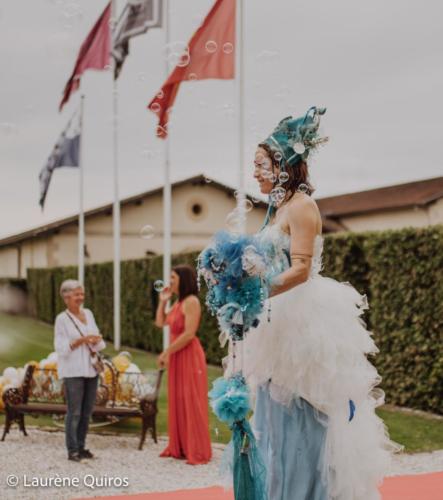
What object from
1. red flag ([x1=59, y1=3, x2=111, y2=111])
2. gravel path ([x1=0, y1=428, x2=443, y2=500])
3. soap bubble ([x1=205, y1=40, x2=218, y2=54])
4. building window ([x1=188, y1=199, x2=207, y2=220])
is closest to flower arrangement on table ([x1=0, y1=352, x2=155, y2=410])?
gravel path ([x1=0, y1=428, x2=443, y2=500])

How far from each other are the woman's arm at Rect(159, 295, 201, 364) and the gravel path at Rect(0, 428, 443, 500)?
98 centimetres

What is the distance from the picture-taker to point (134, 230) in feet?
99.1

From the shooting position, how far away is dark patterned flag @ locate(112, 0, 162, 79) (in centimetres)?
1212

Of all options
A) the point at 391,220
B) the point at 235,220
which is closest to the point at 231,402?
the point at 235,220

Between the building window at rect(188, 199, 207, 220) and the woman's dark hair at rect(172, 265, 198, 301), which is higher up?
the building window at rect(188, 199, 207, 220)

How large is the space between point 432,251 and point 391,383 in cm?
183

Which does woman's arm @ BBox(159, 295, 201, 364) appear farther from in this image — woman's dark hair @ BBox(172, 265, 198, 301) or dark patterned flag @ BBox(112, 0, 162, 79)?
dark patterned flag @ BBox(112, 0, 162, 79)

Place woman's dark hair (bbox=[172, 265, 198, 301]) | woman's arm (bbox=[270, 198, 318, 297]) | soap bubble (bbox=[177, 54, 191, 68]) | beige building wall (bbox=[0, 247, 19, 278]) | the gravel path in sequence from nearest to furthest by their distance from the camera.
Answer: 1. woman's arm (bbox=[270, 198, 318, 297])
2. the gravel path
3. woman's dark hair (bbox=[172, 265, 198, 301])
4. soap bubble (bbox=[177, 54, 191, 68])
5. beige building wall (bbox=[0, 247, 19, 278])

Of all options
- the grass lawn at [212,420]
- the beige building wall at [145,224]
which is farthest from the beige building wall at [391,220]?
the grass lawn at [212,420]

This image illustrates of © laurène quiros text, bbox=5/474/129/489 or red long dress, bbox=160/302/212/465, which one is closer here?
© laurène quiros text, bbox=5/474/129/489

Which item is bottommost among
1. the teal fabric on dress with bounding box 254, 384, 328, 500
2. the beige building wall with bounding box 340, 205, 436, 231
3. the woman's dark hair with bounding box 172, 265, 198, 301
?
the teal fabric on dress with bounding box 254, 384, 328, 500

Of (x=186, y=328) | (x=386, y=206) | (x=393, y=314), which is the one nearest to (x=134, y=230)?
(x=386, y=206)

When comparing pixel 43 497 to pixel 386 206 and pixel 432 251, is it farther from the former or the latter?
pixel 386 206

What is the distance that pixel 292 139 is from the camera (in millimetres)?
3672
